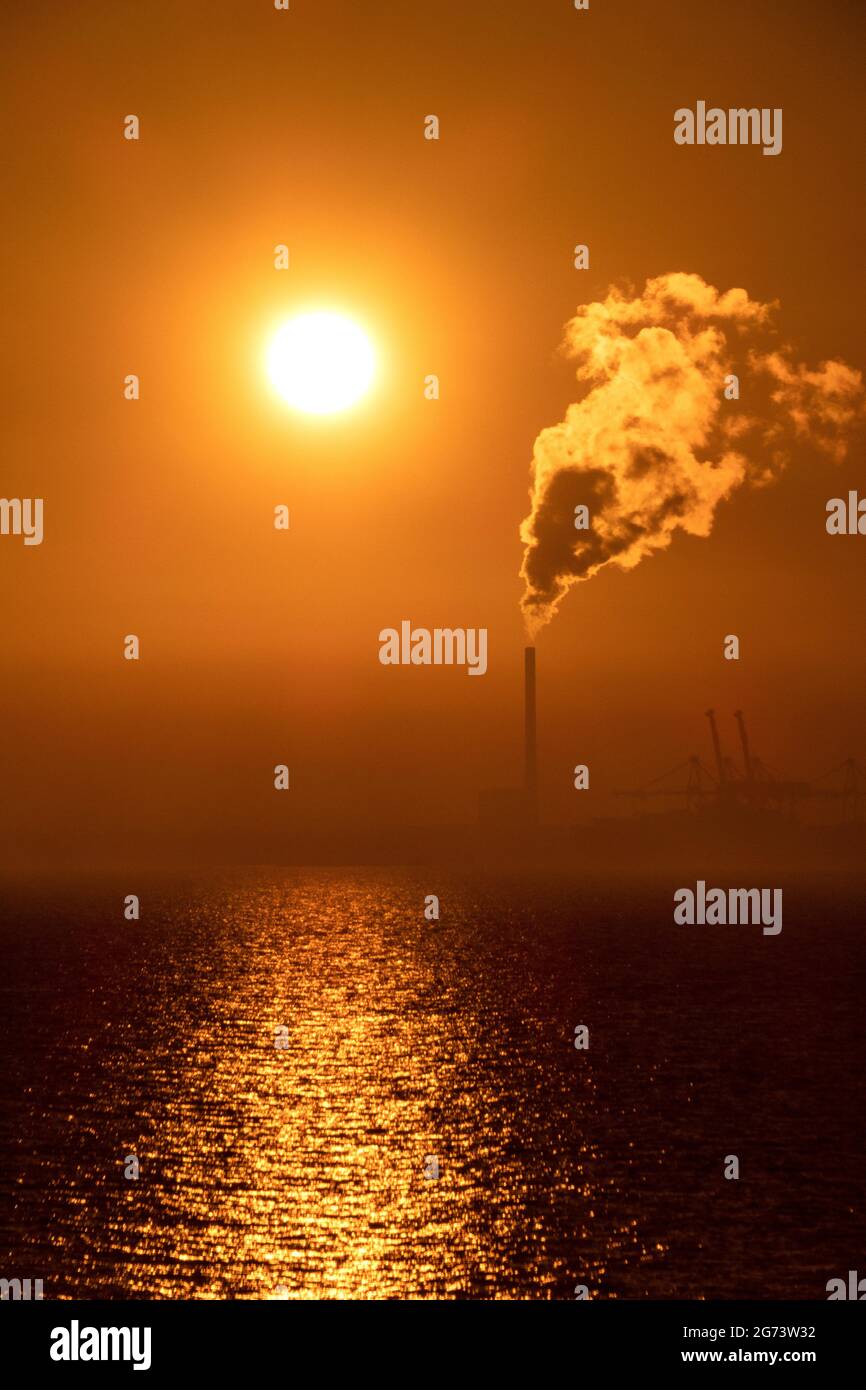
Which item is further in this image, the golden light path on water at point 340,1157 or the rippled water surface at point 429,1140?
the rippled water surface at point 429,1140

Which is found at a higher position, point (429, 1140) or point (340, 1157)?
point (429, 1140)

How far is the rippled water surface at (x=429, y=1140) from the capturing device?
143 ft

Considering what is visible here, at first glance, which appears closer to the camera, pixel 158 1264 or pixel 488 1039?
pixel 158 1264

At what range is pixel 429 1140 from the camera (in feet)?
200

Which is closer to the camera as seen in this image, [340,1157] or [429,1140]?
[340,1157]

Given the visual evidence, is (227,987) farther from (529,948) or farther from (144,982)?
(529,948)

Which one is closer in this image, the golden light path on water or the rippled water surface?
the golden light path on water

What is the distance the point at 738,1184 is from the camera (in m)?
53.6

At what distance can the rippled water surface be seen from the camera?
43688mm
